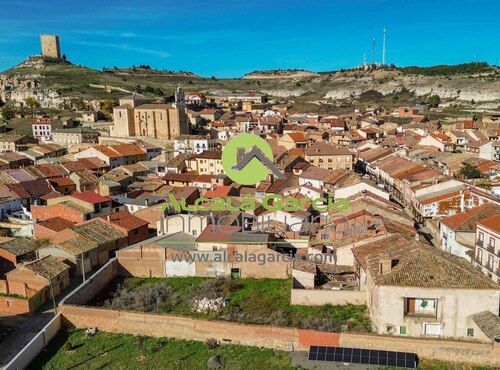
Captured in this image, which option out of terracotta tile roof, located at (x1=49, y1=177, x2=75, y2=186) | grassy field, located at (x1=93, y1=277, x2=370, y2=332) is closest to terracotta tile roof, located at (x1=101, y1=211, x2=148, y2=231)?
grassy field, located at (x1=93, y1=277, x2=370, y2=332)

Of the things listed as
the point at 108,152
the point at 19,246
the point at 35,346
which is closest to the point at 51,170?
the point at 108,152

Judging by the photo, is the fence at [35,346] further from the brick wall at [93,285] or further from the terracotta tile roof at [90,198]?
the terracotta tile roof at [90,198]

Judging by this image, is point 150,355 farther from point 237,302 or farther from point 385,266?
point 385,266

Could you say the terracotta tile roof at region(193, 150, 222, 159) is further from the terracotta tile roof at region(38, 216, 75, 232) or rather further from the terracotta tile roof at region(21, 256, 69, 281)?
the terracotta tile roof at region(21, 256, 69, 281)

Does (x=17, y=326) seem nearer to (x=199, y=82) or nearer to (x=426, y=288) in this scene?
(x=426, y=288)

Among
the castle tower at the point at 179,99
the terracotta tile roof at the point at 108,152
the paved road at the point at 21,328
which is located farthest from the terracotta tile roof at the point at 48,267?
the castle tower at the point at 179,99

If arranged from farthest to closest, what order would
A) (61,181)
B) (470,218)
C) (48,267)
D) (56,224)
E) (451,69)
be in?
1. (451,69)
2. (61,181)
3. (56,224)
4. (470,218)
5. (48,267)
